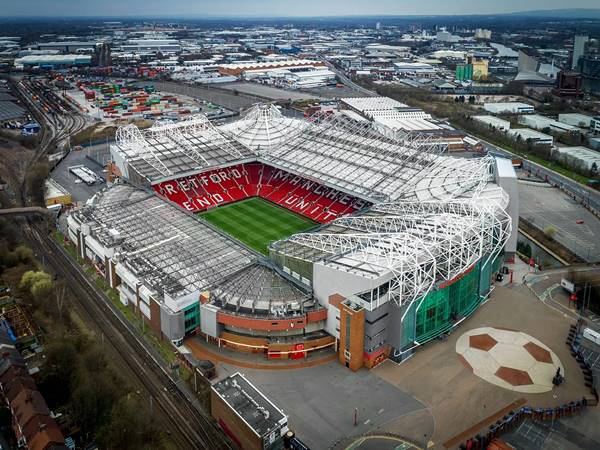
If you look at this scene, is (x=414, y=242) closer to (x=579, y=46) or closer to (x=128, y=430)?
(x=128, y=430)

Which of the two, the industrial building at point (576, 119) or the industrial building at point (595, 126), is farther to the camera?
the industrial building at point (576, 119)

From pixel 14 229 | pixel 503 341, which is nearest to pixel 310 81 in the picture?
pixel 14 229

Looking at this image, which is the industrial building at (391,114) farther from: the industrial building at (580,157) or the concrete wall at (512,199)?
the concrete wall at (512,199)

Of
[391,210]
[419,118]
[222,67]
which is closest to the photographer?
[391,210]

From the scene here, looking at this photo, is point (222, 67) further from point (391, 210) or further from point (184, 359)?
point (184, 359)

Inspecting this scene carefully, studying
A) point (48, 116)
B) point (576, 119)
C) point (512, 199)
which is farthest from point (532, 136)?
point (48, 116)

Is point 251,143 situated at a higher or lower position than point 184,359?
higher

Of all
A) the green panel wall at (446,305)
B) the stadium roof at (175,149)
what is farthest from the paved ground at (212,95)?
the green panel wall at (446,305)
